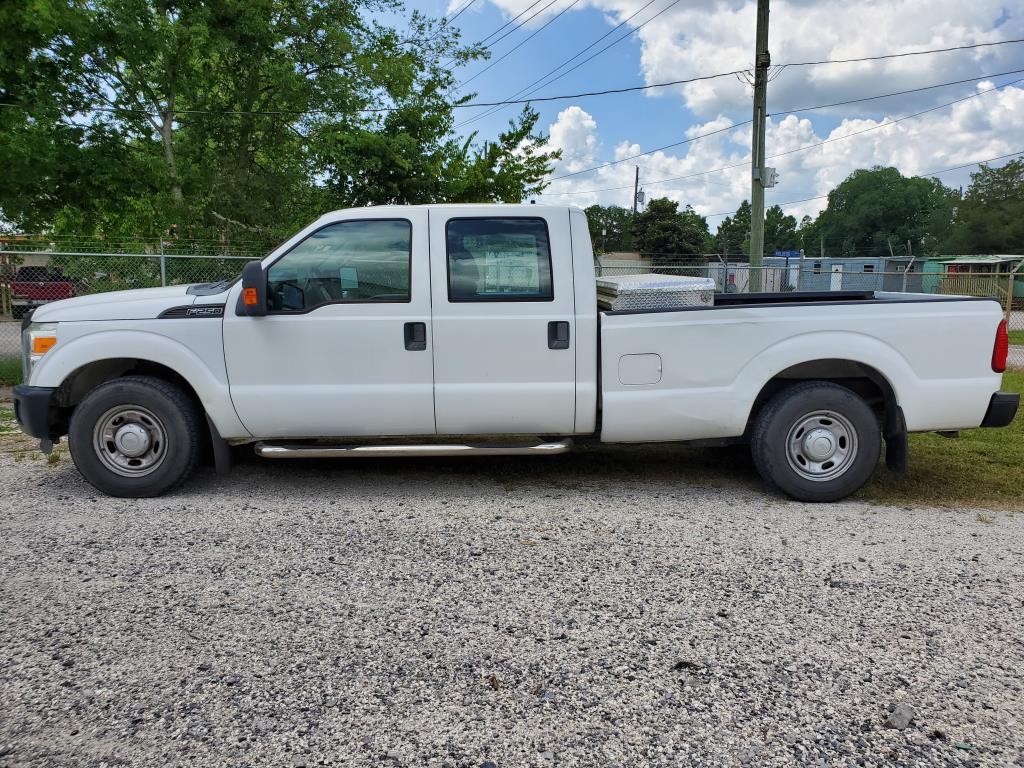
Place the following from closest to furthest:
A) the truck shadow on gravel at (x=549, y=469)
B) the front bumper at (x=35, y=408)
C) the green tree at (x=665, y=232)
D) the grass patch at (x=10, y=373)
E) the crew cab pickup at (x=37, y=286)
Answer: the front bumper at (x=35, y=408)
the truck shadow on gravel at (x=549, y=469)
the grass patch at (x=10, y=373)
the crew cab pickup at (x=37, y=286)
the green tree at (x=665, y=232)

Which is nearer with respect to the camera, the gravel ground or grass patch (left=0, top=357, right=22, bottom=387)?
the gravel ground

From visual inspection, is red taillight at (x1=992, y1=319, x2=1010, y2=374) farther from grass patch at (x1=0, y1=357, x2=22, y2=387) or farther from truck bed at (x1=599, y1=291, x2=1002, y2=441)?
grass patch at (x1=0, y1=357, x2=22, y2=387)

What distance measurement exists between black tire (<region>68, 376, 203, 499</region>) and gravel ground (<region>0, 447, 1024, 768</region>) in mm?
160

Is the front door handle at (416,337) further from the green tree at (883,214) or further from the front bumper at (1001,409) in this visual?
the green tree at (883,214)

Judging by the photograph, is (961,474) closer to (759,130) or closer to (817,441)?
(817,441)

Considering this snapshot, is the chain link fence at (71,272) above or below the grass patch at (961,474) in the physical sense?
above

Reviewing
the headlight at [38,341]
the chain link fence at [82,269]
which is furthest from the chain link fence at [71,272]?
the headlight at [38,341]

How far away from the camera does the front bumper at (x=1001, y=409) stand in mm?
4875

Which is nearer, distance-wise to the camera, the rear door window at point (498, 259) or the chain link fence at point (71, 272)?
the rear door window at point (498, 259)

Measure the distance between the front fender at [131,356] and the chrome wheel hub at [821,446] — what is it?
3809 millimetres

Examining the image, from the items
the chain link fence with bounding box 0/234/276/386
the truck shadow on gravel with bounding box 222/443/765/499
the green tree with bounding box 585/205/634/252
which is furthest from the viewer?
the green tree with bounding box 585/205/634/252

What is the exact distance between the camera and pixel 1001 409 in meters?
4.89

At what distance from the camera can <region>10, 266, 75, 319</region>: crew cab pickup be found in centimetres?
1102

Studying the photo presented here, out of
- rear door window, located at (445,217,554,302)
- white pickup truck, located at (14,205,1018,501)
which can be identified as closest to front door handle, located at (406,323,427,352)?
white pickup truck, located at (14,205,1018,501)
